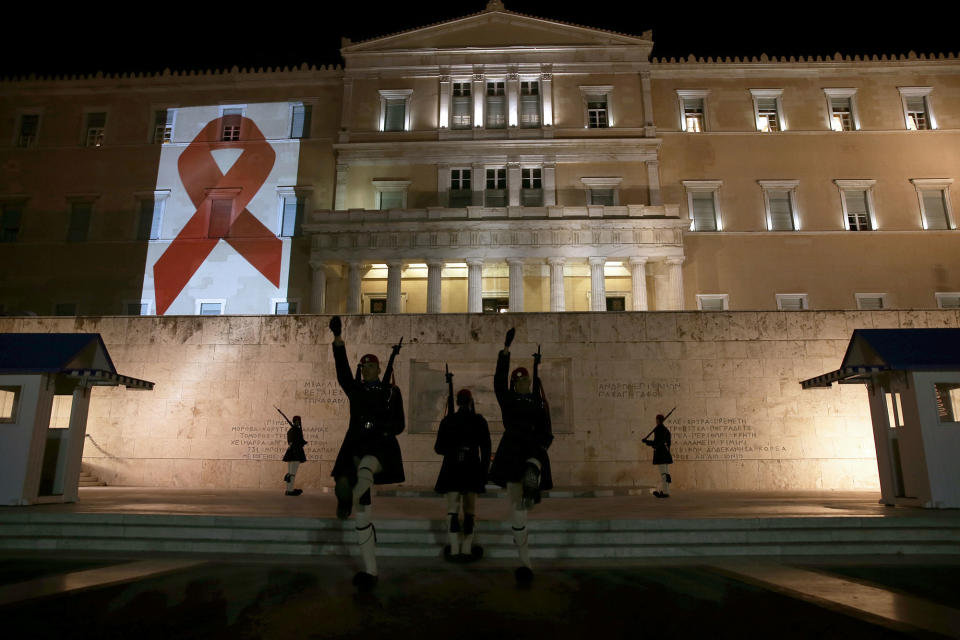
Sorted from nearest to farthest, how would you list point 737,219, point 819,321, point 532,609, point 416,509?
point 532,609 < point 416,509 < point 819,321 < point 737,219

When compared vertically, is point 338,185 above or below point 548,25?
below

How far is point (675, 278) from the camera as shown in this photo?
31203 mm

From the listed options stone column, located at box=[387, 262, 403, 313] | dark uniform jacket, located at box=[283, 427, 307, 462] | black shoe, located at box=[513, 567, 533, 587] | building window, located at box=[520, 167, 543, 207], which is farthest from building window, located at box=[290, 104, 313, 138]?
black shoe, located at box=[513, 567, 533, 587]

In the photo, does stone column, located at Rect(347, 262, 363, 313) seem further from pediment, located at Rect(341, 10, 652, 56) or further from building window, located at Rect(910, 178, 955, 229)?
building window, located at Rect(910, 178, 955, 229)

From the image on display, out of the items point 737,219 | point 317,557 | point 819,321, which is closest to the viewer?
point 317,557

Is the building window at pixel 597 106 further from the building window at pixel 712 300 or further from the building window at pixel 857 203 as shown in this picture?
the building window at pixel 857 203

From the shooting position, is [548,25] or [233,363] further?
[548,25]

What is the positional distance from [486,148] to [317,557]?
29950 mm

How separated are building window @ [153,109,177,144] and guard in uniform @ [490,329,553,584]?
37.6 m

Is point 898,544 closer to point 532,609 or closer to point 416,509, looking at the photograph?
point 532,609

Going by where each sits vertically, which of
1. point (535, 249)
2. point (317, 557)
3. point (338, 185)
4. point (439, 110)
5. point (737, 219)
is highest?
point (439, 110)

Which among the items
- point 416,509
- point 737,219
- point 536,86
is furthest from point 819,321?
point 536,86

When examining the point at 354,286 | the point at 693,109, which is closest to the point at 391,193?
the point at 354,286

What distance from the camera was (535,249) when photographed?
31.3 meters
